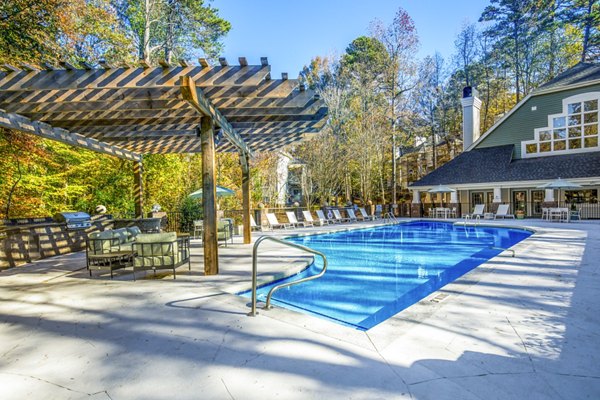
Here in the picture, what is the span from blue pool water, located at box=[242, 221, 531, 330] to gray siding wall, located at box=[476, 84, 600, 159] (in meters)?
9.64

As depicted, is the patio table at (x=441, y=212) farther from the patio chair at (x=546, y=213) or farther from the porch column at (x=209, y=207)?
the porch column at (x=209, y=207)

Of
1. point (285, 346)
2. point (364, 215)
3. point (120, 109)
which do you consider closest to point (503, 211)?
point (364, 215)

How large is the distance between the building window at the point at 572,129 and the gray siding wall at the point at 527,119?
0.31 m

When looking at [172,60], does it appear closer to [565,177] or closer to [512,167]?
[512,167]

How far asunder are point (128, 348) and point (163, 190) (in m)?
12.9

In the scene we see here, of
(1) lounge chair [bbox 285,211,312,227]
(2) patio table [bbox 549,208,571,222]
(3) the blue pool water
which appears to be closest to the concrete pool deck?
(3) the blue pool water

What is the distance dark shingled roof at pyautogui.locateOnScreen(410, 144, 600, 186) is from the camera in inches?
705

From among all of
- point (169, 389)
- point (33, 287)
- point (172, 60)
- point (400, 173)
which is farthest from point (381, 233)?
point (400, 173)

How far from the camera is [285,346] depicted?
3.02 m

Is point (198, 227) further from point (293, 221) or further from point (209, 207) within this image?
point (209, 207)

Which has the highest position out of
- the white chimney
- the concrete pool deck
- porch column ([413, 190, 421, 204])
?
the white chimney

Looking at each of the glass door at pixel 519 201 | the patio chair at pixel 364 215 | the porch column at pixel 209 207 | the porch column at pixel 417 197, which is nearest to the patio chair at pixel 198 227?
the porch column at pixel 209 207

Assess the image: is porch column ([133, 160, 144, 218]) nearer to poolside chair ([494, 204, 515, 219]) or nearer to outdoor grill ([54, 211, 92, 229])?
outdoor grill ([54, 211, 92, 229])

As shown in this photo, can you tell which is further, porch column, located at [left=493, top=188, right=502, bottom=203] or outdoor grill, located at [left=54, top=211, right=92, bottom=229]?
porch column, located at [left=493, top=188, right=502, bottom=203]
